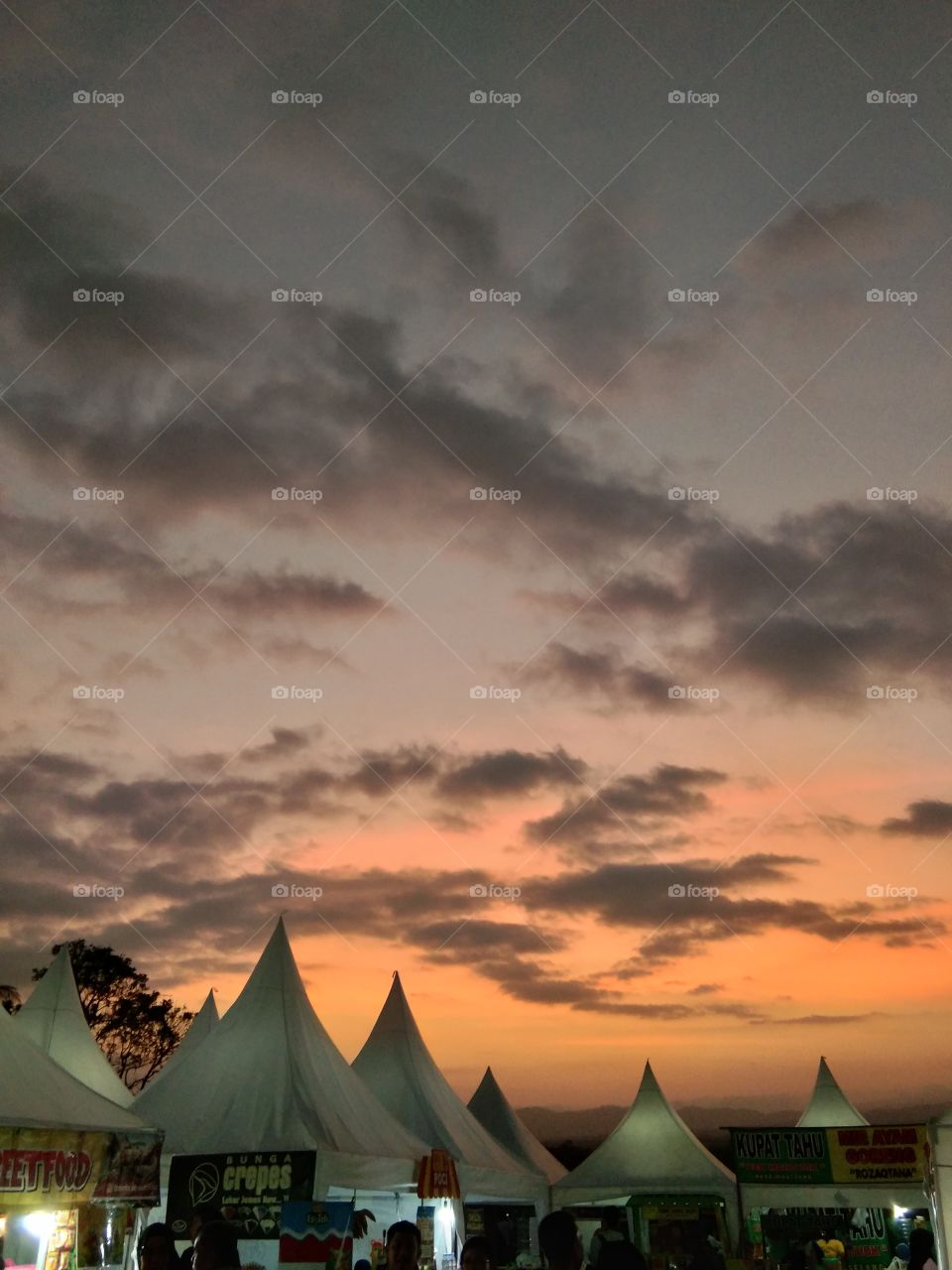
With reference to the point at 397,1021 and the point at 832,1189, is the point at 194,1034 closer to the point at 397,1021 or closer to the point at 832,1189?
the point at 397,1021

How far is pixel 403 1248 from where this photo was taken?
470cm

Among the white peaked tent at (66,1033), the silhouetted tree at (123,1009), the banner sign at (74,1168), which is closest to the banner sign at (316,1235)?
the banner sign at (74,1168)

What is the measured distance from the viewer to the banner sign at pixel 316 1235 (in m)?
11.0

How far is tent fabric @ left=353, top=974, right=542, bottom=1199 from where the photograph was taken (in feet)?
58.9

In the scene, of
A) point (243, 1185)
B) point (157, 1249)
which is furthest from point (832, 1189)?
point (157, 1249)

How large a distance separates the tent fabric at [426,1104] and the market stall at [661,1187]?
6.67 ft

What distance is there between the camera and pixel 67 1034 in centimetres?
2017

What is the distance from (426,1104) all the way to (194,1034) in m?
4.00

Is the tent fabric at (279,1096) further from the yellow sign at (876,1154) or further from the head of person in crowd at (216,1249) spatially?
the head of person in crowd at (216,1249)

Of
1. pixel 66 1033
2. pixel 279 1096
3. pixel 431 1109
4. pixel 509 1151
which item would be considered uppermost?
pixel 66 1033

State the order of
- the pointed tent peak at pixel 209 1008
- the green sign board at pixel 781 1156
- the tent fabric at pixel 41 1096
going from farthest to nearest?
the pointed tent peak at pixel 209 1008, the green sign board at pixel 781 1156, the tent fabric at pixel 41 1096

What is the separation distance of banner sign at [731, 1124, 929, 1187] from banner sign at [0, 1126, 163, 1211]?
10.3 meters

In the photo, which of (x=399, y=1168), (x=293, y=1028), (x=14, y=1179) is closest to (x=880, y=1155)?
(x=399, y=1168)

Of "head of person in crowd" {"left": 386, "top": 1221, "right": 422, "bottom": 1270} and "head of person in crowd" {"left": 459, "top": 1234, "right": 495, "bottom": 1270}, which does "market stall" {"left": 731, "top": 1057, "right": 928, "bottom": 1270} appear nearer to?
"head of person in crowd" {"left": 459, "top": 1234, "right": 495, "bottom": 1270}
